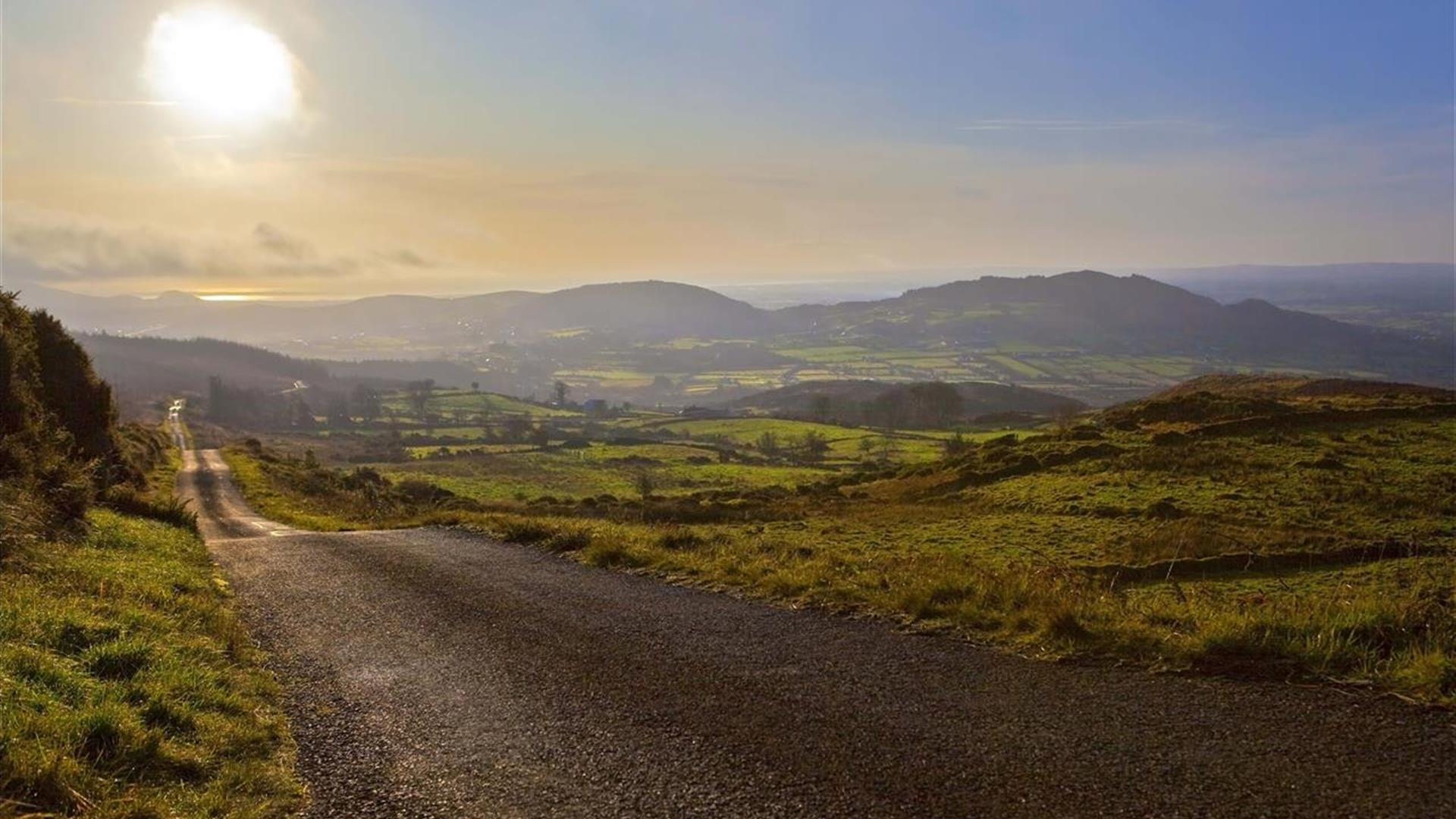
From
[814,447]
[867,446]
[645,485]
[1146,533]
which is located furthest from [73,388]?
[867,446]

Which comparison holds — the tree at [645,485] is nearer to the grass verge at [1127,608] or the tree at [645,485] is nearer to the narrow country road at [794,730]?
the grass verge at [1127,608]

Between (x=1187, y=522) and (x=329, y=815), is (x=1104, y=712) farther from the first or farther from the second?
(x=1187, y=522)

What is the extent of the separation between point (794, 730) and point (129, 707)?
5703 millimetres

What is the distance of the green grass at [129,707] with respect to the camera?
580 cm

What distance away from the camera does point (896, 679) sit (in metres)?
8.19

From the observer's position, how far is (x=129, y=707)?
24.1ft

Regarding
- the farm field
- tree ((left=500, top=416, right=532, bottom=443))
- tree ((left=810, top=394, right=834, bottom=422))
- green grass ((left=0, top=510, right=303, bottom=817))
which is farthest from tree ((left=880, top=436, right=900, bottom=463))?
green grass ((left=0, top=510, right=303, bottom=817))

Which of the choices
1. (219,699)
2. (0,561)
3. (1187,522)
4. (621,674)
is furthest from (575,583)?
(1187,522)

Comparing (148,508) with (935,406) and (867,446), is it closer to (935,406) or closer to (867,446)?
(867,446)

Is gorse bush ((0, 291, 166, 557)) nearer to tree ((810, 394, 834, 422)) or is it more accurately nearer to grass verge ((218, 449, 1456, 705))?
Result: grass verge ((218, 449, 1456, 705))

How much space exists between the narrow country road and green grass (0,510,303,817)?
456mm

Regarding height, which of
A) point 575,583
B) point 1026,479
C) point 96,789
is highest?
point 96,789

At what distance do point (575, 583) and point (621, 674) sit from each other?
5.56 meters

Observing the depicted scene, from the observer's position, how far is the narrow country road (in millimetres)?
5570
